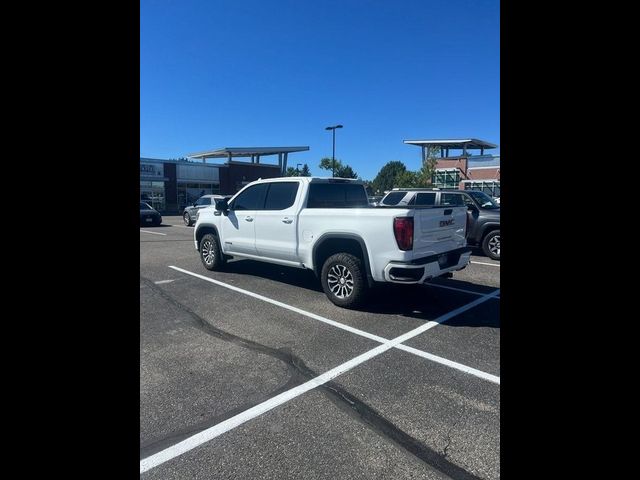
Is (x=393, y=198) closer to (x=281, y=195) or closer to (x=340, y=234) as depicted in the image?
(x=281, y=195)

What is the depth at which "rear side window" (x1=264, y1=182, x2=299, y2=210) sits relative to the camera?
21.6 feet

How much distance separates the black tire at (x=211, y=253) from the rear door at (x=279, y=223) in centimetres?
153

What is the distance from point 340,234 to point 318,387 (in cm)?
261

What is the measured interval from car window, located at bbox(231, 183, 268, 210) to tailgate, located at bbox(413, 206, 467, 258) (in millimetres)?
3119

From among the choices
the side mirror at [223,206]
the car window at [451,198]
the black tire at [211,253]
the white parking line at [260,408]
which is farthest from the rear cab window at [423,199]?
the white parking line at [260,408]

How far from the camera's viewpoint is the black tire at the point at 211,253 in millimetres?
8125

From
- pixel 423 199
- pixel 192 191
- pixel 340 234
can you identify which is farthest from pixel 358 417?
pixel 192 191

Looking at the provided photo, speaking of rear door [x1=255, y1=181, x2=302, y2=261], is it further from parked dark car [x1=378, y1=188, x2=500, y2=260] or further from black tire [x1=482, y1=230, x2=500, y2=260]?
black tire [x1=482, y1=230, x2=500, y2=260]

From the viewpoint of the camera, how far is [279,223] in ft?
21.4

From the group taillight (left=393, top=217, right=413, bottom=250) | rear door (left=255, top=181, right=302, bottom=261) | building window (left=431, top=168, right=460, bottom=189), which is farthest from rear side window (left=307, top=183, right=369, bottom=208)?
building window (left=431, top=168, right=460, bottom=189)

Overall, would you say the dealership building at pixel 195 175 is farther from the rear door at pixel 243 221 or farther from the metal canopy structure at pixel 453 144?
the rear door at pixel 243 221
